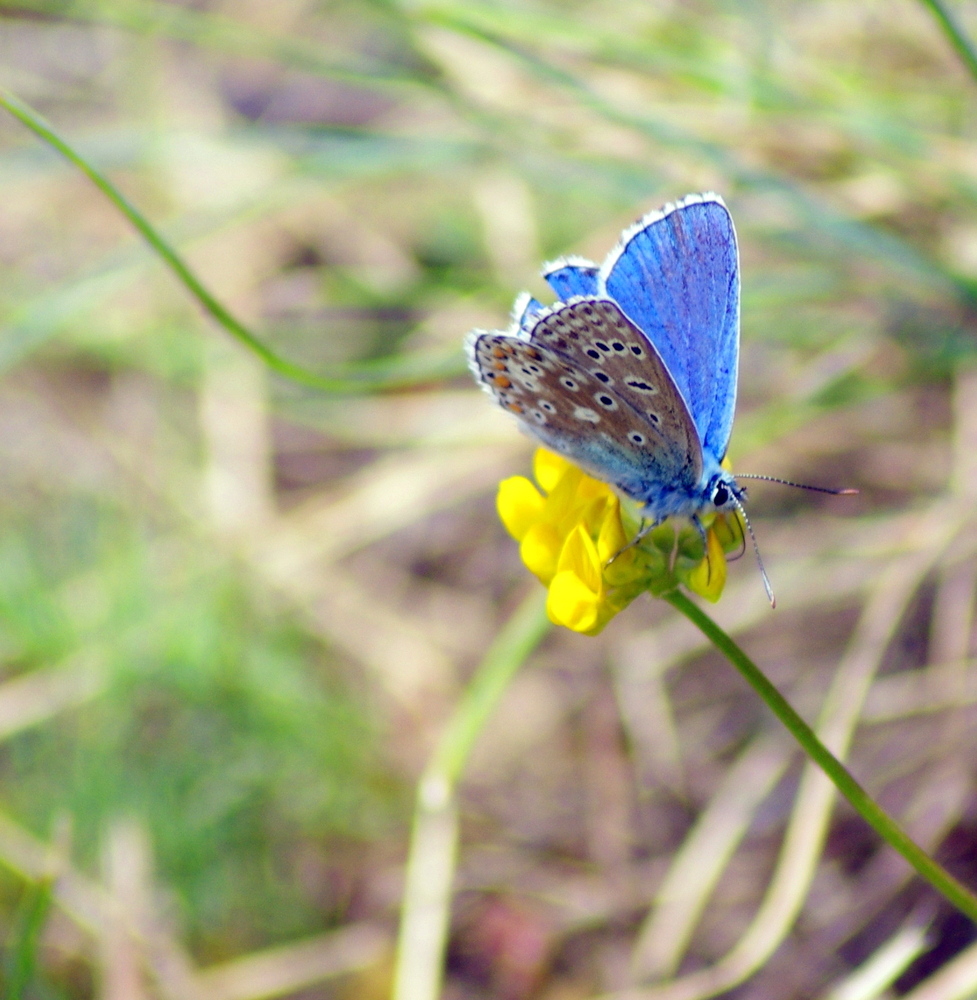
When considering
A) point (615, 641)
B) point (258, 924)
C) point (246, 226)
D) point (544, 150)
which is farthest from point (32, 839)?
point (246, 226)

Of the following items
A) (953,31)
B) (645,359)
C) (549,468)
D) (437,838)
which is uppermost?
(953,31)

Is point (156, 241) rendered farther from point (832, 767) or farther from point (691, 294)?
→ point (832, 767)

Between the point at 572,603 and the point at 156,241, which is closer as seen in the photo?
the point at 572,603

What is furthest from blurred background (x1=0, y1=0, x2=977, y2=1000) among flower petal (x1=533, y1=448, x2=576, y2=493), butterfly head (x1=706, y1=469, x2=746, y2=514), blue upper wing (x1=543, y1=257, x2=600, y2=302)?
butterfly head (x1=706, y1=469, x2=746, y2=514)

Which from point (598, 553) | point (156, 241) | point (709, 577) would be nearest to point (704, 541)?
point (709, 577)

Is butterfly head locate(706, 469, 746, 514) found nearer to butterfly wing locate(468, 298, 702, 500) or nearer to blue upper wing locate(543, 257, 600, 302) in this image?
butterfly wing locate(468, 298, 702, 500)

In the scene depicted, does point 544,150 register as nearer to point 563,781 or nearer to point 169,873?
point 563,781
